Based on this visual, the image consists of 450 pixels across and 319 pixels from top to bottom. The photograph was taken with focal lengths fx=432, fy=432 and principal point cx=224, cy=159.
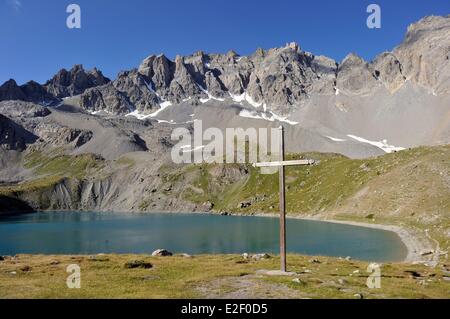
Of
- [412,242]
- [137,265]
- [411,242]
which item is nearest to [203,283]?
[137,265]

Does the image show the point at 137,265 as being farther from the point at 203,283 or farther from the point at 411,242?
the point at 411,242

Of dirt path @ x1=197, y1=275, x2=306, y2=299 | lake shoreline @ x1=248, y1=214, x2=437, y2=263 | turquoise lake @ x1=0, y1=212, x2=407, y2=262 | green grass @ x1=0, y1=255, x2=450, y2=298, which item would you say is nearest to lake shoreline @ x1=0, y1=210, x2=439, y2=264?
lake shoreline @ x1=248, y1=214, x2=437, y2=263

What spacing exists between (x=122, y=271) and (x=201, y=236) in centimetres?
8015

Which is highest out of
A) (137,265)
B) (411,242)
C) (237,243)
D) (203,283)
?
(203,283)

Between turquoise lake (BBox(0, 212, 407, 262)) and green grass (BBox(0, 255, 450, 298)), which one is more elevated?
green grass (BBox(0, 255, 450, 298))

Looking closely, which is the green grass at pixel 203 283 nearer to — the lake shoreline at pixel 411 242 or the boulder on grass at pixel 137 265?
the boulder on grass at pixel 137 265

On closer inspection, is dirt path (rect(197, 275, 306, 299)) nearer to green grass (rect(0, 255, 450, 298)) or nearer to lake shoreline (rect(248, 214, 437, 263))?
green grass (rect(0, 255, 450, 298))

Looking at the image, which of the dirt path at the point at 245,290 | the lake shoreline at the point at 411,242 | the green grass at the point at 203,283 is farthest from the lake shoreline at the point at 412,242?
the dirt path at the point at 245,290

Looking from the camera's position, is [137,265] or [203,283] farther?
[137,265]

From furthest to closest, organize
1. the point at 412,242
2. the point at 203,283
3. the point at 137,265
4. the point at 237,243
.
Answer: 1. the point at 237,243
2. the point at 412,242
3. the point at 137,265
4. the point at 203,283

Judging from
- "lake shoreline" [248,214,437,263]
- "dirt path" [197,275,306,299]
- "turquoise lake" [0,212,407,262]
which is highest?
"dirt path" [197,275,306,299]

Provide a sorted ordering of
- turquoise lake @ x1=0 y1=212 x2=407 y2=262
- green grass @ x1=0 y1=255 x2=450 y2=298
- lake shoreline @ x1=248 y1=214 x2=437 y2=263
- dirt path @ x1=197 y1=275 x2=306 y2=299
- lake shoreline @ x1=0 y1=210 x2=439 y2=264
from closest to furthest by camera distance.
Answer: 1. dirt path @ x1=197 y1=275 x2=306 y2=299
2. green grass @ x1=0 y1=255 x2=450 y2=298
3. lake shoreline @ x1=0 y1=210 x2=439 y2=264
4. lake shoreline @ x1=248 y1=214 x2=437 y2=263
5. turquoise lake @ x1=0 y1=212 x2=407 y2=262

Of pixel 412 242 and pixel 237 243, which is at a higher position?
pixel 412 242
